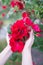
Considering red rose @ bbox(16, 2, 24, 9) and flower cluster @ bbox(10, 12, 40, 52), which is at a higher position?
red rose @ bbox(16, 2, 24, 9)

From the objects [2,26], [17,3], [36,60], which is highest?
[17,3]

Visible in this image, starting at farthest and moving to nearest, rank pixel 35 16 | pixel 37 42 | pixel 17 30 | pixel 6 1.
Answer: pixel 6 1 < pixel 35 16 < pixel 37 42 < pixel 17 30

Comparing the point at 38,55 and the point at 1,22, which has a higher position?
the point at 1,22

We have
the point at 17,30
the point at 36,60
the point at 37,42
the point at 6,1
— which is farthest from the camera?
the point at 6,1

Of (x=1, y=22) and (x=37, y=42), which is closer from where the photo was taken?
(x=37, y=42)

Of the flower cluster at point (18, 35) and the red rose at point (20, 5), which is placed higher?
the red rose at point (20, 5)

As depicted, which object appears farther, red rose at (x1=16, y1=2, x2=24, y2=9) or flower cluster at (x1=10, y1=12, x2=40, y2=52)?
red rose at (x1=16, y1=2, x2=24, y2=9)

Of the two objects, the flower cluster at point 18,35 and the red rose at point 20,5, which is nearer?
the flower cluster at point 18,35

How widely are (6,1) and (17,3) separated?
0.11 metres

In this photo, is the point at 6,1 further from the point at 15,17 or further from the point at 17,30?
the point at 17,30

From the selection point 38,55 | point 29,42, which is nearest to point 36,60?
point 38,55

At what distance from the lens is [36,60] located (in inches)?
38.3

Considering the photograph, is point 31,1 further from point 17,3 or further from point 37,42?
point 37,42

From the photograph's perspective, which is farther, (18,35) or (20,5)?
(20,5)
